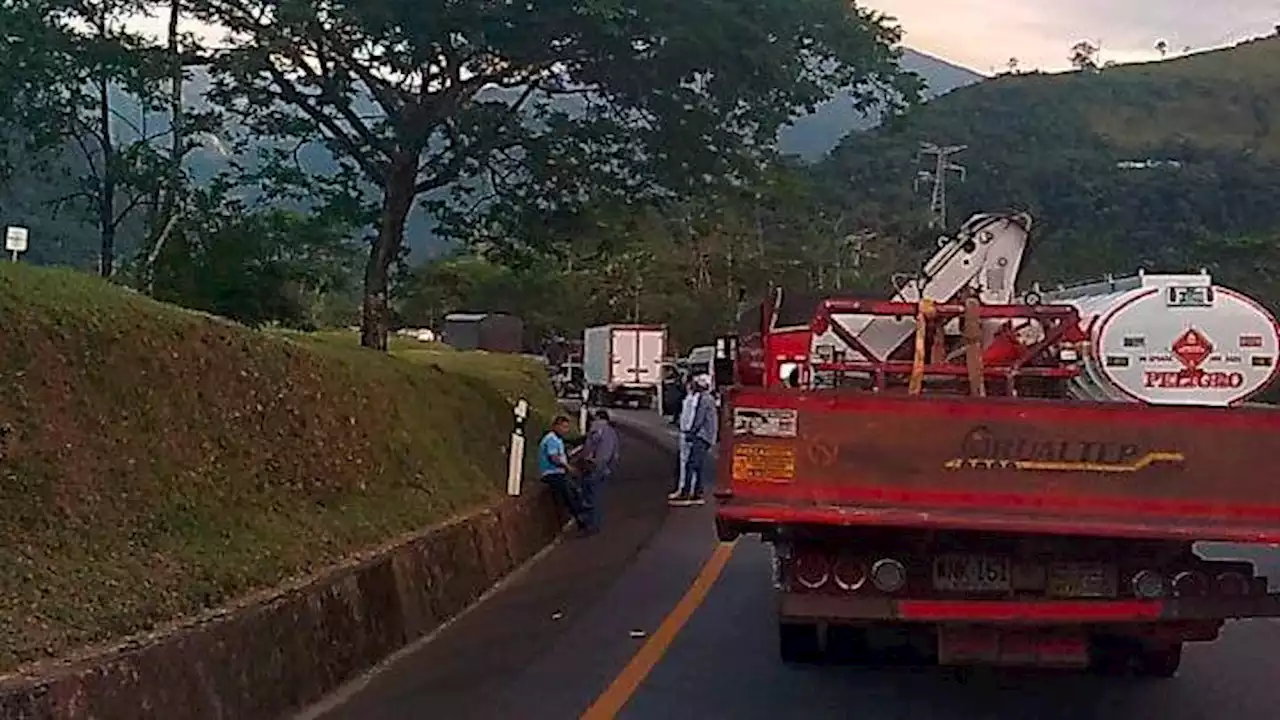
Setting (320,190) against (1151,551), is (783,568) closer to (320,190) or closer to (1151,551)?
(1151,551)

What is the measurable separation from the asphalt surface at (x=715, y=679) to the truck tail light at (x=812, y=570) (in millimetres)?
692

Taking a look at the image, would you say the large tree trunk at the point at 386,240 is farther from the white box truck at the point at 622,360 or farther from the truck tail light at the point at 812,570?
the white box truck at the point at 622,360

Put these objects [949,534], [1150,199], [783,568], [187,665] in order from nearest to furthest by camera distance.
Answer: [187,665], [949,534], [783,568], [1150,199]

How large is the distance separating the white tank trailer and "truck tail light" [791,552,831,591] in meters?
1.78

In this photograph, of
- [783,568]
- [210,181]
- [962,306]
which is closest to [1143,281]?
[962,306]

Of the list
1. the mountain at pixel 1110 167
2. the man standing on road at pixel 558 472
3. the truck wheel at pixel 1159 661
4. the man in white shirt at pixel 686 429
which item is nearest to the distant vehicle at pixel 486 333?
the mountain at pixel 1110 167

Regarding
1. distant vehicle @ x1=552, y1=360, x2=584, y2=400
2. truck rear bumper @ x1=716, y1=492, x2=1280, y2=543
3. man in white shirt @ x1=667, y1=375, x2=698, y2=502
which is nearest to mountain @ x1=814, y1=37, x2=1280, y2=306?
man in white shirt @ x1=667, y1=375, x2=698, y2=502

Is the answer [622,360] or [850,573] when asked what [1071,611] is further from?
[622,360]

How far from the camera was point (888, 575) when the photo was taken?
895 centimetres

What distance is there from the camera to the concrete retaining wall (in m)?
A: 6.86

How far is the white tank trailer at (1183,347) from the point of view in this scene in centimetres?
970

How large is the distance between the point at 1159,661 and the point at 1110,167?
67.9 metres

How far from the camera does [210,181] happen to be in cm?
2480

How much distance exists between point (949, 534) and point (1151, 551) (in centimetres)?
97
